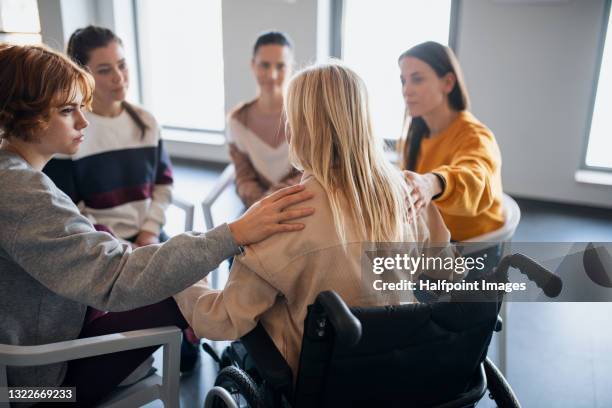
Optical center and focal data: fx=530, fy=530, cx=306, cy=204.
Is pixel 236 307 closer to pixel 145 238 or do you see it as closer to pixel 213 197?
pixel 145 238

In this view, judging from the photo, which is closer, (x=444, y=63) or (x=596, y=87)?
(x=444, y=63)

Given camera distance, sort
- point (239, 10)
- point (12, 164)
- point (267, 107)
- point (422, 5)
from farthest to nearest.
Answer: point (239, 10)
point (422, 5)
point (267, 107)
point (12, 164)

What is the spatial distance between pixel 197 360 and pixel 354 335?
1397 mm

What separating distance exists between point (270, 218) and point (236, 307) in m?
0.20

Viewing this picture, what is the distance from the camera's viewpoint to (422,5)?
4.12 metres

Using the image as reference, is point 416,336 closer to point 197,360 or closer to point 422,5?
point 197,360

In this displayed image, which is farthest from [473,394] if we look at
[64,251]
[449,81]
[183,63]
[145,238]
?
[183,63]

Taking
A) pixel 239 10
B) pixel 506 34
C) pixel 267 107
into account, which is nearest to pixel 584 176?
pixel 506 34

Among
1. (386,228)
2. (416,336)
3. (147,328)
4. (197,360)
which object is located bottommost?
(197,360)

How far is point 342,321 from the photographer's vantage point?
803 mm

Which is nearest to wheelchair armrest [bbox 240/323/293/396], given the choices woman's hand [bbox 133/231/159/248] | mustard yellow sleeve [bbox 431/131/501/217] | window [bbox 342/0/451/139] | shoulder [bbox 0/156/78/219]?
shoulder [bbox 0/156/78/219]

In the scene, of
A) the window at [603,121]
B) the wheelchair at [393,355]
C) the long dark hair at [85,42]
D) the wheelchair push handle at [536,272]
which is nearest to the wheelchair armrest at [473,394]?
the wheelchair at [393,355]

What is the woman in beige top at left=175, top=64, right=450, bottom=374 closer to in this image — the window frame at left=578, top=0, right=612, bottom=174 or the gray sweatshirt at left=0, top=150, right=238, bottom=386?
the gray sweatshirt at left=0, top=150, right=238, bottom=386

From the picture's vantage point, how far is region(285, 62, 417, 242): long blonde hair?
107cm
